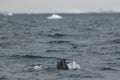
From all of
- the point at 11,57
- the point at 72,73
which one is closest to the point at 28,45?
the point at 11,57

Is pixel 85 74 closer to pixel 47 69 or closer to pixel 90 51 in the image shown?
pixel 47 69

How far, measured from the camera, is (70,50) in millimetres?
36000

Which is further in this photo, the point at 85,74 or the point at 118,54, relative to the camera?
the point at 118,54

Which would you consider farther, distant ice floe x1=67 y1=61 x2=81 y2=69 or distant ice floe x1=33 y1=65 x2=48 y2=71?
distant ice floe x1=67 y1=61 x2=81 y2=69

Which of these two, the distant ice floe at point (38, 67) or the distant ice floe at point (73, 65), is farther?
the distant ice floe at point (73, 65)

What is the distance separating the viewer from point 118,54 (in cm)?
3306

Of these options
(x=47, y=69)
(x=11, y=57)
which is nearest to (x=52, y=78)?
(x=47, y=69)

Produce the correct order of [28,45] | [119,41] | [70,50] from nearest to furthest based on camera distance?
[70,50], [28,45], [119,41]

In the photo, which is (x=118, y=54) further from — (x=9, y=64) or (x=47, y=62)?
(x=9, y=64)

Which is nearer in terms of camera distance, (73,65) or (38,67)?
(38,67)

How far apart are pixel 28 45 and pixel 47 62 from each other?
10.3m

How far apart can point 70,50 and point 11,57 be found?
20.6 feet

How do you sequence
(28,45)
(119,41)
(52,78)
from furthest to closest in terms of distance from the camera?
(119,41), (28,45), (52,78)

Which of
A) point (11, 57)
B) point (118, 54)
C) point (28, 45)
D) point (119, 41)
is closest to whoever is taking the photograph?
point (11, 57)
